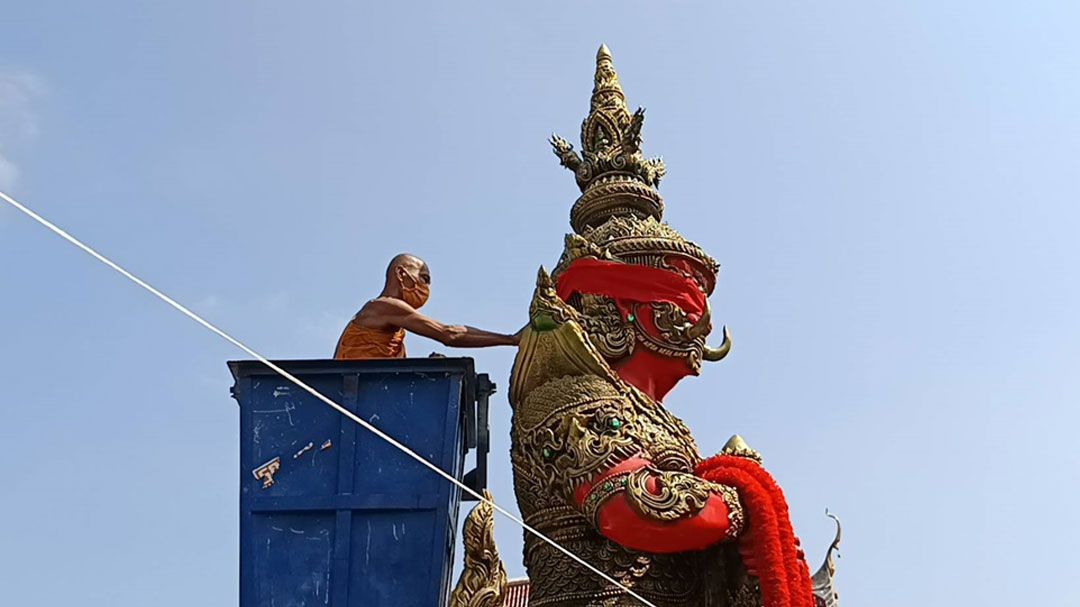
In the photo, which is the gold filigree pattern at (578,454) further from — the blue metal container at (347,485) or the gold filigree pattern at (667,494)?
the blue metal container at (347,485)

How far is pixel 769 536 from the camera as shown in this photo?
456cm

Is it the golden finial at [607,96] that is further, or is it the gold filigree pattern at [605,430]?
the golden finial at [607,96]

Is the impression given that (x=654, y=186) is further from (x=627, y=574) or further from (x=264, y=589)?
(x=264, y=589)

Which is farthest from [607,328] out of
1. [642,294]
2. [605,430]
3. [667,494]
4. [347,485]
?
[347,485]

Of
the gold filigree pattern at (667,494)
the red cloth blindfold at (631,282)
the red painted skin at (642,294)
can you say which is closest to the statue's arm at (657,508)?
the gold filigree pattern at (667,494)

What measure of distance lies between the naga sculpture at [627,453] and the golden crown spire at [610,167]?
0.01 m

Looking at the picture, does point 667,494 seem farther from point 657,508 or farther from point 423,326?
point 423,326

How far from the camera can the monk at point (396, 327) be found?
4.92 meters

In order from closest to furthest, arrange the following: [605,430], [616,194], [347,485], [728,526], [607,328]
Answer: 1. [347,485]
2. [728,526]
3. [605,430]
4. [607,328]
5. [616,194]

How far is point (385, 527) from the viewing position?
4.45 meters

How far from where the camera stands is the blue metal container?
4383 mm

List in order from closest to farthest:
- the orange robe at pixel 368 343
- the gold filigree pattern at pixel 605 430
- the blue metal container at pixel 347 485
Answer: the blue metal container at pixel 347 485 < the gold filigree pattern at pixel 605 430 < the orange robe at pixel 368 343

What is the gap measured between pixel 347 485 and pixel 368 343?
26.7 inches

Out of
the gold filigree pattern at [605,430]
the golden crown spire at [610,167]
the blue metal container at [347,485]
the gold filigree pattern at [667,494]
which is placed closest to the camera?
the blue metal container at [347,485]
